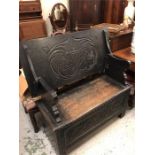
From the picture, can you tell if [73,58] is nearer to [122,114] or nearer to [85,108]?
[85,108]

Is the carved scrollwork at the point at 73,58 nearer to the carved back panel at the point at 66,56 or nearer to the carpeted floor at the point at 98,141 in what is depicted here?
the carved back panel at the point at 66,56

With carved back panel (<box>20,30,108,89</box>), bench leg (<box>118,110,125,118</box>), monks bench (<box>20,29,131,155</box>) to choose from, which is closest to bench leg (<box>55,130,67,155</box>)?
monks bench (<box>20,29,131,155</box>)

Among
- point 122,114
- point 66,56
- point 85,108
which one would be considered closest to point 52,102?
point 85,108

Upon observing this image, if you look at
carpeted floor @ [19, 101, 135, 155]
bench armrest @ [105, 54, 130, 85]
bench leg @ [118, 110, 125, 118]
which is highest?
bench armrest @ [105, 54, 130, 85]

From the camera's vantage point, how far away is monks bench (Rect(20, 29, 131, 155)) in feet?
3.90

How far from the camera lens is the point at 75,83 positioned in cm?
160

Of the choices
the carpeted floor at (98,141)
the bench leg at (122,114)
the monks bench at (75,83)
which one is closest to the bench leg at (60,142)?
the monks bench at (75,83)

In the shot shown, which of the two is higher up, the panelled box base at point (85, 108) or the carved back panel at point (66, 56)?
the carved back panel at point (66, 56)

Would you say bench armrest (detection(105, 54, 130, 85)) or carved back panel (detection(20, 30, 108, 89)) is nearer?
carved back panel (detection(20, 30, 108, 89))

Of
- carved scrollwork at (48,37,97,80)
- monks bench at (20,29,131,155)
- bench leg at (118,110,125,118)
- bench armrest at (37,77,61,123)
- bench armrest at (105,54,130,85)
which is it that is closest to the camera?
bench armrest at (37,77,61,123)

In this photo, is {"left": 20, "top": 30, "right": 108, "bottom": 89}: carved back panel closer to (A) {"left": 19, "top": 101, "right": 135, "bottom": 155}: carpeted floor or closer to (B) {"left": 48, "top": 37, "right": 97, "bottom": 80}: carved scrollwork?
(B) {"left": 48, "top": 37, "right": 97, "bottom": 80}: carved scrollwork

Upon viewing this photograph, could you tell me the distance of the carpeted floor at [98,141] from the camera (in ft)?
4.50
